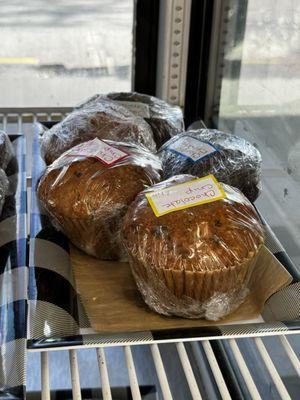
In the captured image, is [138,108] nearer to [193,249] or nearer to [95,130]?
[95,130]

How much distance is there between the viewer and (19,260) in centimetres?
88

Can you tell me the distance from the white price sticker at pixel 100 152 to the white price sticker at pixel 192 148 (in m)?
0.14

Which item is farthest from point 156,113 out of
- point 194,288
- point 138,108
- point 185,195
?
point 194,288

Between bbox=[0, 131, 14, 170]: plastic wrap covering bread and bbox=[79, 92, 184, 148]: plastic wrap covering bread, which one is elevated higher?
bbox=[79, 92, 184, 148]: plastic wrap covering bread

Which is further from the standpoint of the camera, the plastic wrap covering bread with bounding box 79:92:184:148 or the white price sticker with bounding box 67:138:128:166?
the plastic wrap covering bread with bounding box 79:92:184:148

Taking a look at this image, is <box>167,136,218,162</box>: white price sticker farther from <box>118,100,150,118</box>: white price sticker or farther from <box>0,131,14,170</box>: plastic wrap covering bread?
<box>0,131,14,170</box>: plastic wrap covering bread

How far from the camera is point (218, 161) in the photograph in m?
1.02

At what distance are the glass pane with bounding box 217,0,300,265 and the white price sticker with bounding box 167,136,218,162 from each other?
17 centimetres

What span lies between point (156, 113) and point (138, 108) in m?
0.04

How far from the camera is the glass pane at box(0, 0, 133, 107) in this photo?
4.99 ft

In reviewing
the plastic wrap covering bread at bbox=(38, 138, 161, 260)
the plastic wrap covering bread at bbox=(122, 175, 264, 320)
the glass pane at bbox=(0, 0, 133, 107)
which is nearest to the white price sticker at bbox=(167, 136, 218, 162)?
the plastic wrap covering bread at bbox=(38, 138, 161, 260)

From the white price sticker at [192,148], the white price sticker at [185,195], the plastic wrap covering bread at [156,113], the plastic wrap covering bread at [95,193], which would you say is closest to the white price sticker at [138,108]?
the plastic wrap covering bread at [156,113]

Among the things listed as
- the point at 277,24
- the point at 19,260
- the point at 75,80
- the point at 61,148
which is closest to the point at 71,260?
the point at 19,260

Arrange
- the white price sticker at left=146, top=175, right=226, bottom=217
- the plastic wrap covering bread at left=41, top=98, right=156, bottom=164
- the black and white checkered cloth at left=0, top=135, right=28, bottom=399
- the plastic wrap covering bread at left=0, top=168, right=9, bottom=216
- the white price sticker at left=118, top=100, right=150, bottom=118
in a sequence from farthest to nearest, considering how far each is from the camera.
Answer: the white price sticker at left=118, top=100, right=150, bottom=118
the plastic wrap covering bread at left=41, top=98, right=156, bottom=164
the plastic wrap covering bread at left=0, top=168, right=9, bottom=216
the white price sticker at left=146, top=175, right=226, bottom=217
the black and white checkered cloth at left=0, top=135, right=28, bottom=399
